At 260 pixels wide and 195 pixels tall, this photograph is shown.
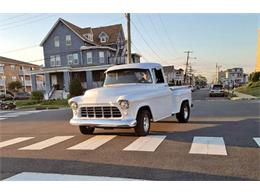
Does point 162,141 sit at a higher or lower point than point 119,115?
lower

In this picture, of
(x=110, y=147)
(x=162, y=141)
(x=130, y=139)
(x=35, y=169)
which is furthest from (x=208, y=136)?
(x=35, y=169)

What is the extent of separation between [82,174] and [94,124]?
125 inches

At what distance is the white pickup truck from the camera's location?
7797mm

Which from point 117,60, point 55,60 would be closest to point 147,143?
point 117,60

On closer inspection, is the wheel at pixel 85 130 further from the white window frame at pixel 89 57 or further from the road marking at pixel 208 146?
the white window frame at pixel 89 57

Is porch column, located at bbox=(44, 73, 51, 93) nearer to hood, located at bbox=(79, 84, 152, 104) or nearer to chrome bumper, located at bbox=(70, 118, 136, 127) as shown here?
hood, located at bbox=(79, 84, 152, 104)

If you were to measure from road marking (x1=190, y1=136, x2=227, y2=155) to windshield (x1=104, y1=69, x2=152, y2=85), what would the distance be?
273 cm

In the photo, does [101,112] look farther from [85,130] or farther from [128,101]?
[85,130]

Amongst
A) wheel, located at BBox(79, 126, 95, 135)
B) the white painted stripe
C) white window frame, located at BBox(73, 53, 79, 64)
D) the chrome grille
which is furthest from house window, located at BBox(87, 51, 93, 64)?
the white painted stripe

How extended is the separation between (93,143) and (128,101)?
150 cm

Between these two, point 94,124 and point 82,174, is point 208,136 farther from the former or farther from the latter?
point 82,174

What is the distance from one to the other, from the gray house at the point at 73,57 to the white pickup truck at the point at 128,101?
28.9 metres

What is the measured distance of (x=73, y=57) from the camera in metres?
40.9

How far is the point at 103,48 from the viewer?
40.0 metres
